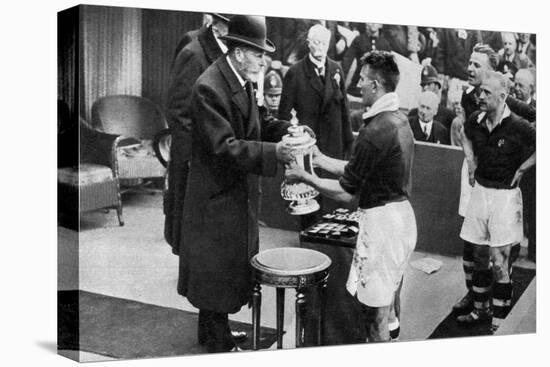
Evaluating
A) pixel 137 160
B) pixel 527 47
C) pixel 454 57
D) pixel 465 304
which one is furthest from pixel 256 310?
pixel 527 47

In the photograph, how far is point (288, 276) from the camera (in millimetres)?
6023

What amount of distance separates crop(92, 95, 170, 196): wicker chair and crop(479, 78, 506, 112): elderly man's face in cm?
226

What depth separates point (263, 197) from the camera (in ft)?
20.0

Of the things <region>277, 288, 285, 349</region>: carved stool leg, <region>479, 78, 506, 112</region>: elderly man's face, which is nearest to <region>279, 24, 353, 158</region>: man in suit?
<region>277, 288, 285, 349</region>: carved stool leg

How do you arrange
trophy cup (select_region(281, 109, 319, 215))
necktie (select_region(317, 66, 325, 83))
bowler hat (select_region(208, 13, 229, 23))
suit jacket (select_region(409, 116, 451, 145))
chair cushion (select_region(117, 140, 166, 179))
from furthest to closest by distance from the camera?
1. suit jacket (select_region(409, 116, 451, 145))
2. necktie (select_region(317, 66, 325, 83))
3. trophy cup (select_region(281, 109, 319, 215))
4. bowler hat (select_region(208, 13, 229, 23))
5. chair cushion (select_region(117, 140, 166, 179))

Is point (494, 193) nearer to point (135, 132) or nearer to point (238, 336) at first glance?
point (238, 336)

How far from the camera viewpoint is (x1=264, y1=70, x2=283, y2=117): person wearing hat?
609 cm

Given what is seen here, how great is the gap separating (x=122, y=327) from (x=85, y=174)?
92 centimetres

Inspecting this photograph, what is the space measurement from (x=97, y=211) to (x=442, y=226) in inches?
93.8

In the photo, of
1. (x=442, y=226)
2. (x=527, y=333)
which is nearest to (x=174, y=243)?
(x=442, y=226)

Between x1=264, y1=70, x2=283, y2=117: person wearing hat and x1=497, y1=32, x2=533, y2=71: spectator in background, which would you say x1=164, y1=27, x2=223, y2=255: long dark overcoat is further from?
x1=497, y1=32, x2=533, y2=71: spectator in background

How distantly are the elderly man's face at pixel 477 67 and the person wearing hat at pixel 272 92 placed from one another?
1.44m

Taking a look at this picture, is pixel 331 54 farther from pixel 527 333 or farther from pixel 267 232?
pixel 527 333

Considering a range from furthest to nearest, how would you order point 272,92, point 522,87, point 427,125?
point 522,87 → point 427,125 → point 272,92
